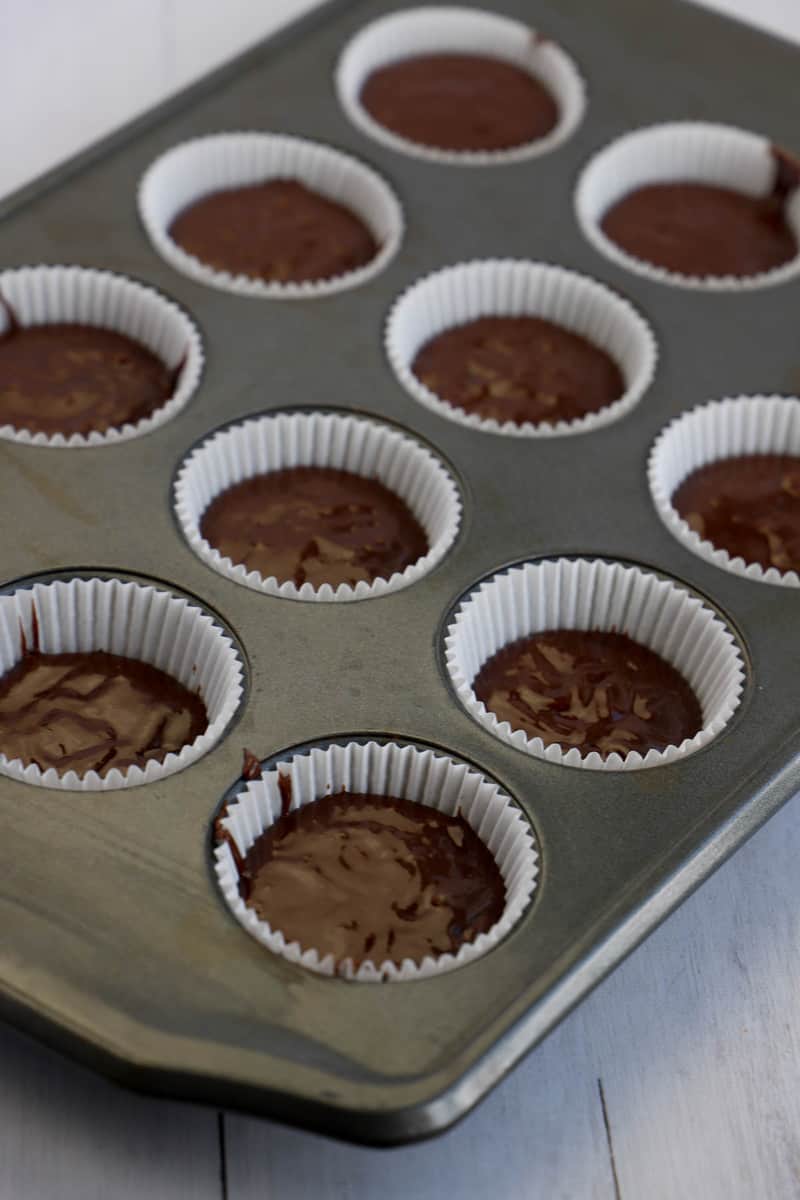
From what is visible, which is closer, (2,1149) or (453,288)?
(2,1149)

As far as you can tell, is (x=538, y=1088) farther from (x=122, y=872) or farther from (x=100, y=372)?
(x=100, y=372)

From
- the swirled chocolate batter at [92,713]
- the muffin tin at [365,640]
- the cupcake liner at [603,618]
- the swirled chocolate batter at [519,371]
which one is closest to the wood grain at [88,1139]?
the muffin tin at [365,640]

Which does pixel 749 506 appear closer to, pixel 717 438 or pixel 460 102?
pixel 717 438

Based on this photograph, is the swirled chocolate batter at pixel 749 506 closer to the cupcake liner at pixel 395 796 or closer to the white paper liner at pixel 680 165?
the white paper liner at pixel 680 165

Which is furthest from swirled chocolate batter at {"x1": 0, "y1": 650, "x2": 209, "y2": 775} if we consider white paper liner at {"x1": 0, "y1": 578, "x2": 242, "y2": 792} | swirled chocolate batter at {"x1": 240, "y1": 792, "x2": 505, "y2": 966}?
swirled chocolate batter at {"x1": 240, "y1": 792, "x2": 505, "y2": 966}

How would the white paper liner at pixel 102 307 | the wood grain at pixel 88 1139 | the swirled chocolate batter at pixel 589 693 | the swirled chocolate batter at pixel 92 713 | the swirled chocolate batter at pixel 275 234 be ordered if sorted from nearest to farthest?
the wood grain at pixel 88 1139, the swirled chocolate batter at pixel 92 713, the swirled chocolate batter at pixel 589 693, the white paper liner at pixel 102 307, the swirled chocolate batter at pixel 275 234

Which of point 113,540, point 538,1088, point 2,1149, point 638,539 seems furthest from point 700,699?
point 2,1149
